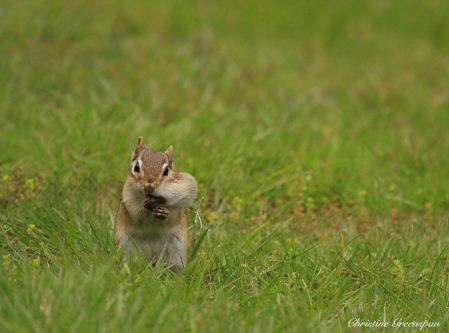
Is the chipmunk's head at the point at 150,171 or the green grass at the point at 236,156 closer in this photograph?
the green grass at the point at 236,156

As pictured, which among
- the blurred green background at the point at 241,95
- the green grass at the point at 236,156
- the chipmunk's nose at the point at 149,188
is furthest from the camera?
the blurred green background at the point at 241,95

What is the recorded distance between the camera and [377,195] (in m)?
5.65

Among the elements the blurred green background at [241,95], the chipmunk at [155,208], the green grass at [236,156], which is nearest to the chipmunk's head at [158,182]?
the chipmunk at [155,208]

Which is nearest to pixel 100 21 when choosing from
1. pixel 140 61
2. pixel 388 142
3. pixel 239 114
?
pixel 140 61

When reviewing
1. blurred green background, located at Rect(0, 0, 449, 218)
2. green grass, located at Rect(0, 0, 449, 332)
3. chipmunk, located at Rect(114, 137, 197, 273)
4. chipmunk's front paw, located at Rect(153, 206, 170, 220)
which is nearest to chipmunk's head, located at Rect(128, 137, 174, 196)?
chipmunk, located at Rect(114, 137, 197, 273)

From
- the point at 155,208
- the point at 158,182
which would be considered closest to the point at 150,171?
the point at 158,182

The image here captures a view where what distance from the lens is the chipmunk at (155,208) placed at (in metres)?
3.60

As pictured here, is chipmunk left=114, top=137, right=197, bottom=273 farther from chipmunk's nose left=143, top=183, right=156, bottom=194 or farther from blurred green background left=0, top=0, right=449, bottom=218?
blurred green background left=0, top=0, right=449, bottom=218

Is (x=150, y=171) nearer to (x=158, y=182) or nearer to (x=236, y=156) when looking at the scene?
(x=158, y=182)

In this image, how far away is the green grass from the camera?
11.1 feet

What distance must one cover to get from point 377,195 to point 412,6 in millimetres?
7368

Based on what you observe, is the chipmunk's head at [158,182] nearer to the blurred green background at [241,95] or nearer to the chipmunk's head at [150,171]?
the chipmunk's head at [150,171]

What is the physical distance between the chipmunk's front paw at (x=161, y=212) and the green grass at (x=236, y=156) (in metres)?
0.35

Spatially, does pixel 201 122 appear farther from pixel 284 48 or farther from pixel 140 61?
pixel 284 48
